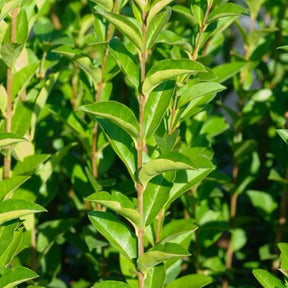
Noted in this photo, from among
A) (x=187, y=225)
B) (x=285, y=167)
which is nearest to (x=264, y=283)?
(x=187, y=225)

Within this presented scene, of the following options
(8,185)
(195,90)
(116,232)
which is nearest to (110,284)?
(116,232)

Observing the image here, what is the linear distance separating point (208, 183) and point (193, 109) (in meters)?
0.46

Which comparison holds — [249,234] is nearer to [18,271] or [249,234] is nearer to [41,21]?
[41,21]

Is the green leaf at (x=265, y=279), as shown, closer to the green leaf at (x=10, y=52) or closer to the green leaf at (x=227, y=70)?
the green leaf at (x=227, y=70)

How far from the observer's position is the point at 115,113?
1322 mm

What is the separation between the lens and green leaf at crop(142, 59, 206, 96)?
1.30 meters

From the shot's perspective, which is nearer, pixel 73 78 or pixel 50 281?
pixel 50 281

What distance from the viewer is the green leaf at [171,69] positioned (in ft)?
4.26

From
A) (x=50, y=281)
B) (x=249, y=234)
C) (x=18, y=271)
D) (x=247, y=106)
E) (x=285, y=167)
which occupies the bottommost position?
(x=249, y=234)

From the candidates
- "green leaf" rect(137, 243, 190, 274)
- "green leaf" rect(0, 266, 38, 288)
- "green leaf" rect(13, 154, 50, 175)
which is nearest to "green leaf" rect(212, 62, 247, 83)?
"green leaf" rect(13, 154, 50, 175)

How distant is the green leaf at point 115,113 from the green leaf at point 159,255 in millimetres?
242

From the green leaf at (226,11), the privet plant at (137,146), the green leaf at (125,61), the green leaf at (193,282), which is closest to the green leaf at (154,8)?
the privet plant at (137,146)

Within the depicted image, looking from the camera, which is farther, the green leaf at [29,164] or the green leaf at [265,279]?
the green leaf at [29,164]

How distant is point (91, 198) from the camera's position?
1329 millimetres
